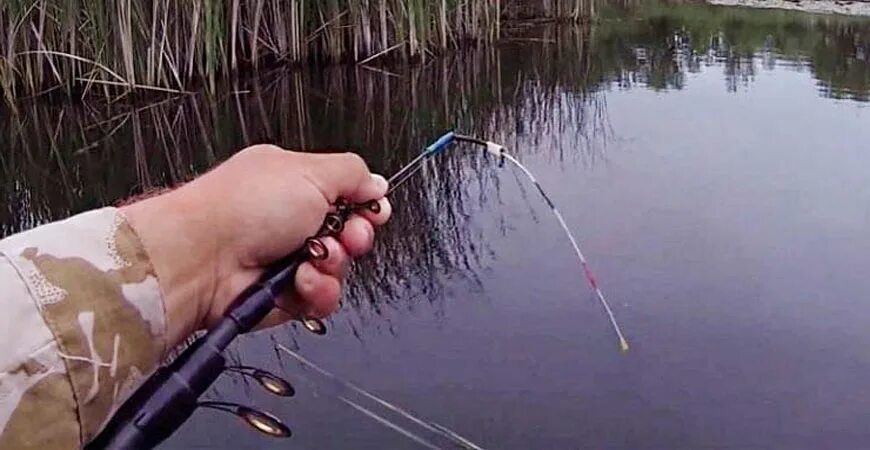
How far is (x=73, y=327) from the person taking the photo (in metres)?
0.71

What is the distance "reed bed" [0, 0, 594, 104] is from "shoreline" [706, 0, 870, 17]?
822 centimetres

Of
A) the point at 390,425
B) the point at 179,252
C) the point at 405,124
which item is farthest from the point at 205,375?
the point at 405,124

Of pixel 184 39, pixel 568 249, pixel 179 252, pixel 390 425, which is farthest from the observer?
pixel 184 39

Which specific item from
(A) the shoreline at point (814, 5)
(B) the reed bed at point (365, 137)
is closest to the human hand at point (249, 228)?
(B) the reed bed at point (365, 137)

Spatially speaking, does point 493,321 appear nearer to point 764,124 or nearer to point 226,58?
point 764,124

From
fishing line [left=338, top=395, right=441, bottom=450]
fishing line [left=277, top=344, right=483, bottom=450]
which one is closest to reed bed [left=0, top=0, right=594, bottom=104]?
fishing line [left=277, top=344, right=483, bottom=450]

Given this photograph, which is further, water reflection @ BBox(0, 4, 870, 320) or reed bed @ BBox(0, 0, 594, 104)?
reed bed @ BBox(0, 0, 594, 104)

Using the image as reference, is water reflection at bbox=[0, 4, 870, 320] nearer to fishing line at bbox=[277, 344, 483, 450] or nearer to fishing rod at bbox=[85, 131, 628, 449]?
fishing line at bbox=[277, 344, 483, 450]

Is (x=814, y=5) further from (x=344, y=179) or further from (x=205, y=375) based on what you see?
(x=205, y=375)

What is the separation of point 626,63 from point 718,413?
6856mm

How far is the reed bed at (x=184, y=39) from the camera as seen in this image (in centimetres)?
720

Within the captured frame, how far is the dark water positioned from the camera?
294 centimetres

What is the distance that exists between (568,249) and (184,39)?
461 cm

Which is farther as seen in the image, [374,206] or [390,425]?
[390,425]
